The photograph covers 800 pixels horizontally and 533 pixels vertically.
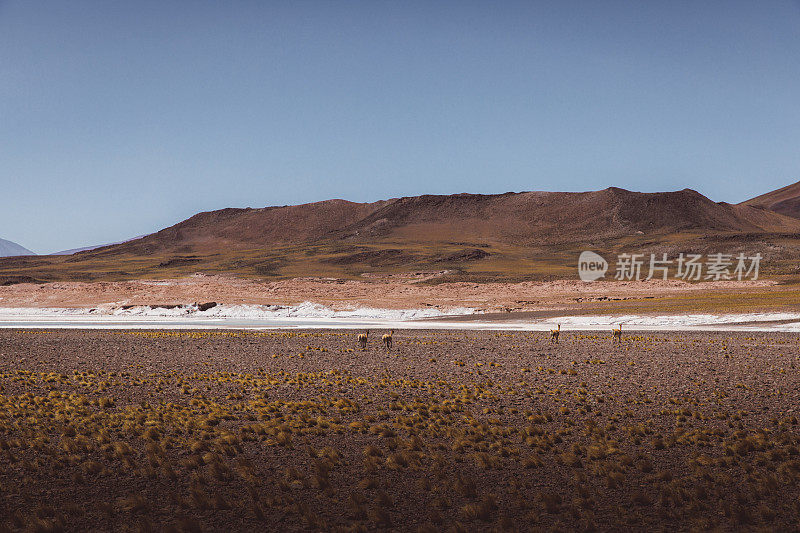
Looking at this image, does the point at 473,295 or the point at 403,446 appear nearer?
the point at 403,446

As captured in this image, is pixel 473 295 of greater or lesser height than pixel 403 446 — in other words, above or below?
above

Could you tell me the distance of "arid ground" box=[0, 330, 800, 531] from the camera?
9.09 meters

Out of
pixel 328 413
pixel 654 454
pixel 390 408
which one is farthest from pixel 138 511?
pixel 654 454

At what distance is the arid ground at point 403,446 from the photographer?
9.09 metres

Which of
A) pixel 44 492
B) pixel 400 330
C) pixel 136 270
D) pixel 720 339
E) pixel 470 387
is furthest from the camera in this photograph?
pixel 136 270

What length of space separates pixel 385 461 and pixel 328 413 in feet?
14.1

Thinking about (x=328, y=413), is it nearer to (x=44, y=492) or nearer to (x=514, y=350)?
(x=44, y=492)

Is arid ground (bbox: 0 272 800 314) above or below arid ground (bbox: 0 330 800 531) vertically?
above

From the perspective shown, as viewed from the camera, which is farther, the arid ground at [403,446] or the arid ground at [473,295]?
the arid ground at [473,295]

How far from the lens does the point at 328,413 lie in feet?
51.5

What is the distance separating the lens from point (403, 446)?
12602mm

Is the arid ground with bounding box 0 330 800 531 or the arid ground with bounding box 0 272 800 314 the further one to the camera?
the arid ground with bounding box 0 272 800 314

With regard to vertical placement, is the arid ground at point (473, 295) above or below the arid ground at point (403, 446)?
above

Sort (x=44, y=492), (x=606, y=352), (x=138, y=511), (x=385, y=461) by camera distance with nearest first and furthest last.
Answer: (x=138, y=511) < (x=44, y=492) < (x=385, y=461) < (x=606, y=352)
